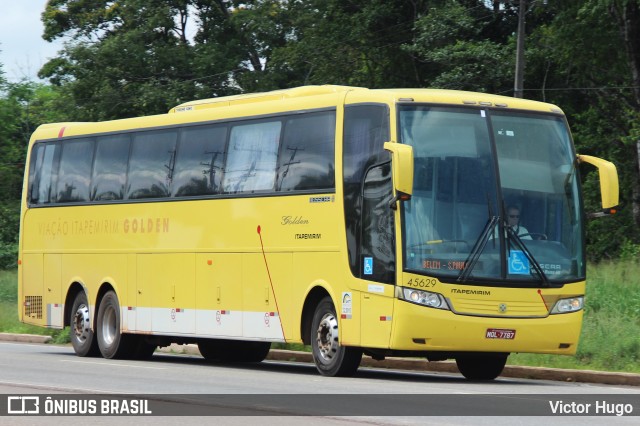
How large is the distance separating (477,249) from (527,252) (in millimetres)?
753

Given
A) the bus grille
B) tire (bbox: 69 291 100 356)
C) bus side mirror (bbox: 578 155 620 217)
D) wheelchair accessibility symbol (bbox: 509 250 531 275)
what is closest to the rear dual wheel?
tire (bbox: 69 291 100 356)

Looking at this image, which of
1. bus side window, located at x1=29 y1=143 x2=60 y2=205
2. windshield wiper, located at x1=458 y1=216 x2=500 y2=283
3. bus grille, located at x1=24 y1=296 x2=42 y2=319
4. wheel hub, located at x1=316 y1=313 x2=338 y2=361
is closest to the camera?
windshield wiper, located at x1=458 y1=216 x2=500 y2=283

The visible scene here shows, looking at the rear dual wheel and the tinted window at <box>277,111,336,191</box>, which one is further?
the rear dual wheel

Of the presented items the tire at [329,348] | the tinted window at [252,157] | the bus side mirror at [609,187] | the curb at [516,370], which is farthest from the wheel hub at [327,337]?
the bus side mirror at [609,187]

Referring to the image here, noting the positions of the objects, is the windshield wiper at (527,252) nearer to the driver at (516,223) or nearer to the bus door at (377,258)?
the driver at (516,223)

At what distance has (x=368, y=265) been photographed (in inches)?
687

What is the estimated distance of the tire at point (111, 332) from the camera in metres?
23.6

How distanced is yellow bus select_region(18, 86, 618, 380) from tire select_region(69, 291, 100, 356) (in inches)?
55.2

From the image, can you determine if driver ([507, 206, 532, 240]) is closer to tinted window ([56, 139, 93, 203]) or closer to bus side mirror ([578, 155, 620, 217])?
bus side mirror ([578, 155, 620, 217])

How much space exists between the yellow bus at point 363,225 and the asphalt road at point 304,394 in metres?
0.69

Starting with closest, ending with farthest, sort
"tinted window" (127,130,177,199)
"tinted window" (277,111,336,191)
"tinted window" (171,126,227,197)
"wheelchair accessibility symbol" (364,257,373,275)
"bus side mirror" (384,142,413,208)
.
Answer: "bus side mirror" (384,142,413,208), "wheelchair accessibility symbol" (364,257,373,275), "tinted window" (277,111,336,191), "tinted window" (171,126,227,197), "tinted window" (127,130,177,199)

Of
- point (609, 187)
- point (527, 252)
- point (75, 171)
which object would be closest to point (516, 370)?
point (527, 252)

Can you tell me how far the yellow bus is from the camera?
17.0m

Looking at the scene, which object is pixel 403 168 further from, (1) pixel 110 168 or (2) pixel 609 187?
(1) pixel 110 168
